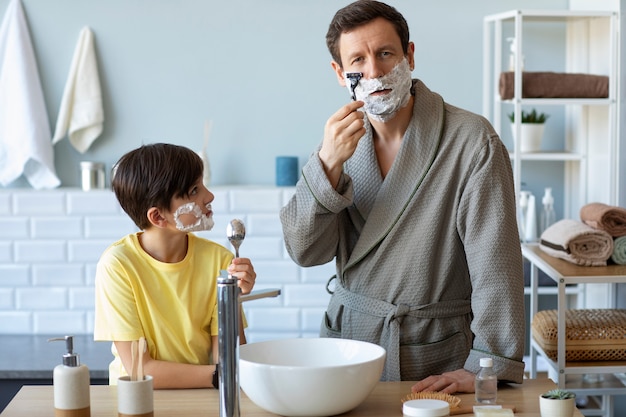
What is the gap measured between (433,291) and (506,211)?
0.22 m

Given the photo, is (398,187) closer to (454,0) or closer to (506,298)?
(506,298)

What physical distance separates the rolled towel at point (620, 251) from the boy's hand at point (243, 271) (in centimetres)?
145

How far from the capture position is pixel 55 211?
3617 mm

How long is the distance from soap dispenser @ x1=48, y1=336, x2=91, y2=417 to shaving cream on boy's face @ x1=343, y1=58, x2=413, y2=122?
77cm

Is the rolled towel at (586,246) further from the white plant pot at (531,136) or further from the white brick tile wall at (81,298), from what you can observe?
the white brick tile wall at (81,298)

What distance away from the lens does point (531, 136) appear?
367 cm

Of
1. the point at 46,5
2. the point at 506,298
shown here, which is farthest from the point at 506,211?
the point at 46,5

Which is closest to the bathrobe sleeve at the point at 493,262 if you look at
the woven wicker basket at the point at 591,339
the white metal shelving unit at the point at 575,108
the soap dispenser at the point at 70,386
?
the soap dispenser at the point at 70,386

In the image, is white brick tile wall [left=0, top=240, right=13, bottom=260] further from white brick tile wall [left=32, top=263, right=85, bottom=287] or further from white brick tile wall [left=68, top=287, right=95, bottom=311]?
white brick tile wall [left=68, top=287, right=95, bottom=311]

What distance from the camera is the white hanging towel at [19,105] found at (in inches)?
143

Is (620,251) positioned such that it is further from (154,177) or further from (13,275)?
(13,275)

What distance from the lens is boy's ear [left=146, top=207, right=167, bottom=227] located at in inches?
77.8

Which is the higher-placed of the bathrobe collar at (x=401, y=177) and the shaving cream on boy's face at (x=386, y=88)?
the shaving cream on boy's face at (x=386, y=88)

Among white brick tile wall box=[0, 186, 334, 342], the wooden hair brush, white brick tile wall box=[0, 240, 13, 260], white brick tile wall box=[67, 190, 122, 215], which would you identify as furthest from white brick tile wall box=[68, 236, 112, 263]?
the wooden hair brush
